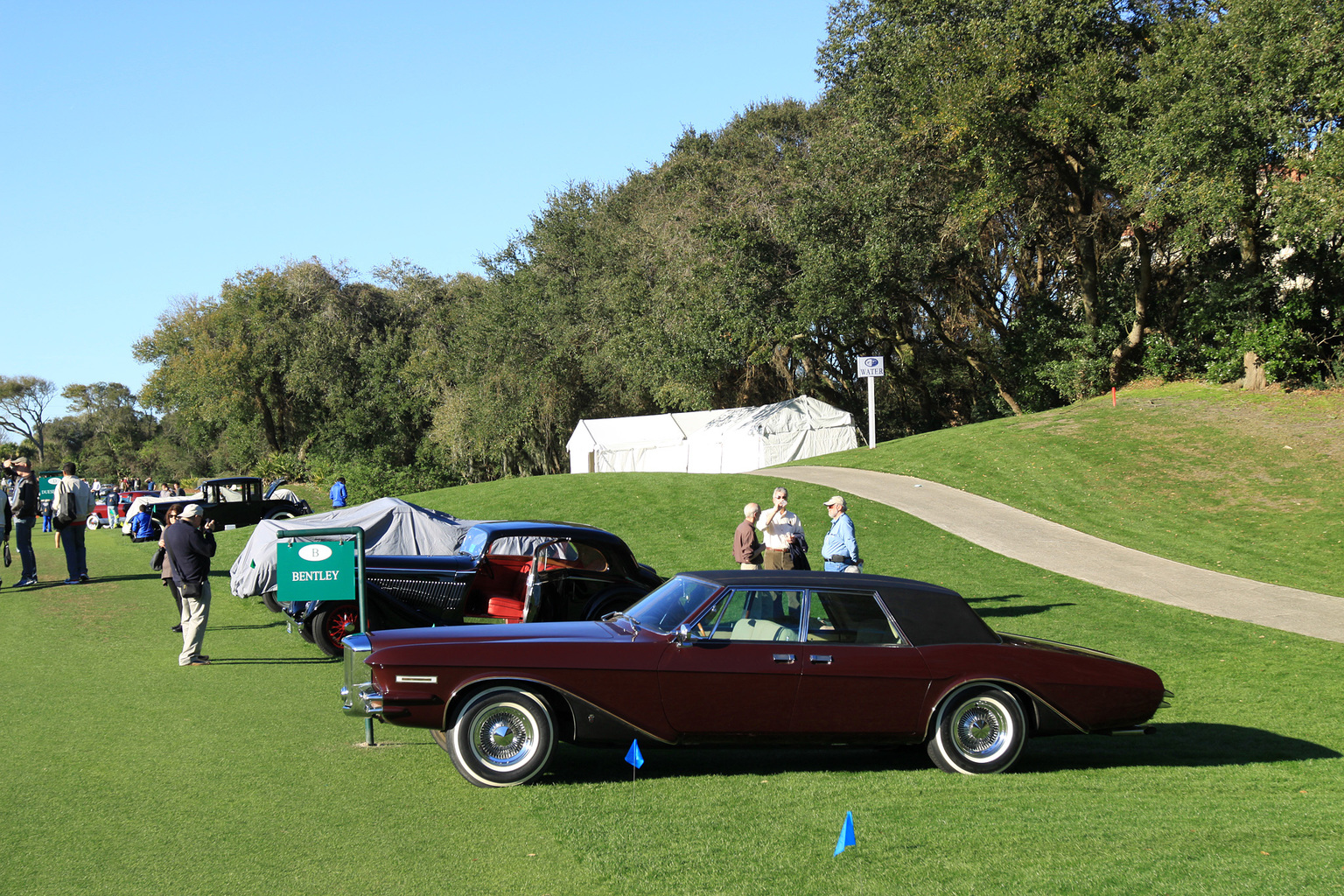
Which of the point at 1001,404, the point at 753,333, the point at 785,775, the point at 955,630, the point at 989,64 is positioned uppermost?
the point at 989,64

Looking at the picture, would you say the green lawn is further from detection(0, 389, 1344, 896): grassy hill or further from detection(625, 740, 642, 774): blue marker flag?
detection(625, 740, 642, 774): blue marker flag

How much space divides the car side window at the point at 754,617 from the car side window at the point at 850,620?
0.43ft

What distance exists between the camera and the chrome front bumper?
6.05 metres

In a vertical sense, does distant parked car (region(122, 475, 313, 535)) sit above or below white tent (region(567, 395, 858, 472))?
below

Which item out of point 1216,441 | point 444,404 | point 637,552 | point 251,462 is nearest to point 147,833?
point 637,552

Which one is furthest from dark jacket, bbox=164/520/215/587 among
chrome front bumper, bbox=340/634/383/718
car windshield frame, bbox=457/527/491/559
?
chrome front bumper, bbox=340/634/383/718

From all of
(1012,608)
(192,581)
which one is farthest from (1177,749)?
(192,581)

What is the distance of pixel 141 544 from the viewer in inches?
1008

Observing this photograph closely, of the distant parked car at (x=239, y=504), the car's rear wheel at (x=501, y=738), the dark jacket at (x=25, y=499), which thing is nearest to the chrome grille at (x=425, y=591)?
the car's rear wheel at (x=501, y=738)

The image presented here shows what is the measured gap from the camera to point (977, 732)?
21.5ft

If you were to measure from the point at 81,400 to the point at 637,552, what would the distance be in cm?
10498

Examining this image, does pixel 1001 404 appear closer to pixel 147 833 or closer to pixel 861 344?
pixel 861 344

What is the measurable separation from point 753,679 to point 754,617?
43 centimetres

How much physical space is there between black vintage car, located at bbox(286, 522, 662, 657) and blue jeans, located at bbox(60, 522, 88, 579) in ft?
21.9
